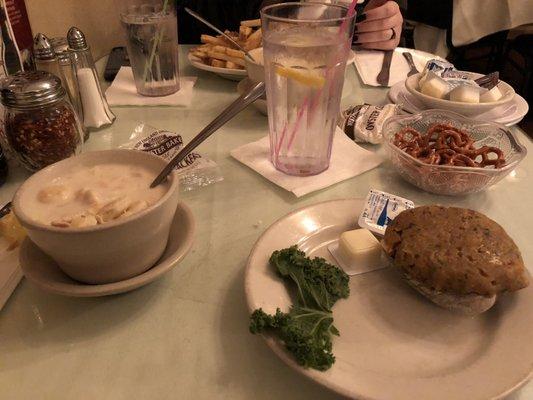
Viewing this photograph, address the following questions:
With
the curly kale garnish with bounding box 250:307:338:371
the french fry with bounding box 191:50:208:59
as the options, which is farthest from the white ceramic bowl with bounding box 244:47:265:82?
the curly kale garnish with bounding box 250:307:338:371

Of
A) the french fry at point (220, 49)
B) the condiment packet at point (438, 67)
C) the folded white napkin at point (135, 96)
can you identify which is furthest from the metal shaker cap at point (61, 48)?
the condiment packet at point (438, 67)

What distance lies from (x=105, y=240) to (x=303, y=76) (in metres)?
0.47

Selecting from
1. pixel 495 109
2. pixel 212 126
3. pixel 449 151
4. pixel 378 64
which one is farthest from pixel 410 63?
pixel 212 126

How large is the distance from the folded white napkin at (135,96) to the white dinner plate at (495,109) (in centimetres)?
51

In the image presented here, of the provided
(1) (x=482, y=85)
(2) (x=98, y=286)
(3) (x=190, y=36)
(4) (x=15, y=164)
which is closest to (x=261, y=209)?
(2) (x=98, y=286)

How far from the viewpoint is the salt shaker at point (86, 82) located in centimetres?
96

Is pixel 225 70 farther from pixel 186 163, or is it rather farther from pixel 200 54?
pixel 186 163

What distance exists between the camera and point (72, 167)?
59 centimetres

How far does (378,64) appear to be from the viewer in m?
1.30

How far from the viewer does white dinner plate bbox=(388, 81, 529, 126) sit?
963 millimetres

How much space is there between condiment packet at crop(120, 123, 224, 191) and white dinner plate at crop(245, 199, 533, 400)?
0.75 ft

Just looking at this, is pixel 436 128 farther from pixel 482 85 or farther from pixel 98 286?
pixel 98 286

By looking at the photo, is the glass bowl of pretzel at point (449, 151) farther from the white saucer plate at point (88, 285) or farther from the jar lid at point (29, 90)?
the jar lid at point (29, 90)

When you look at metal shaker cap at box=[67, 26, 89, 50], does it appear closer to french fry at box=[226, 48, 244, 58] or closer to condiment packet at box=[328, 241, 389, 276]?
french fry at box=[226, 48, 244, 58]
